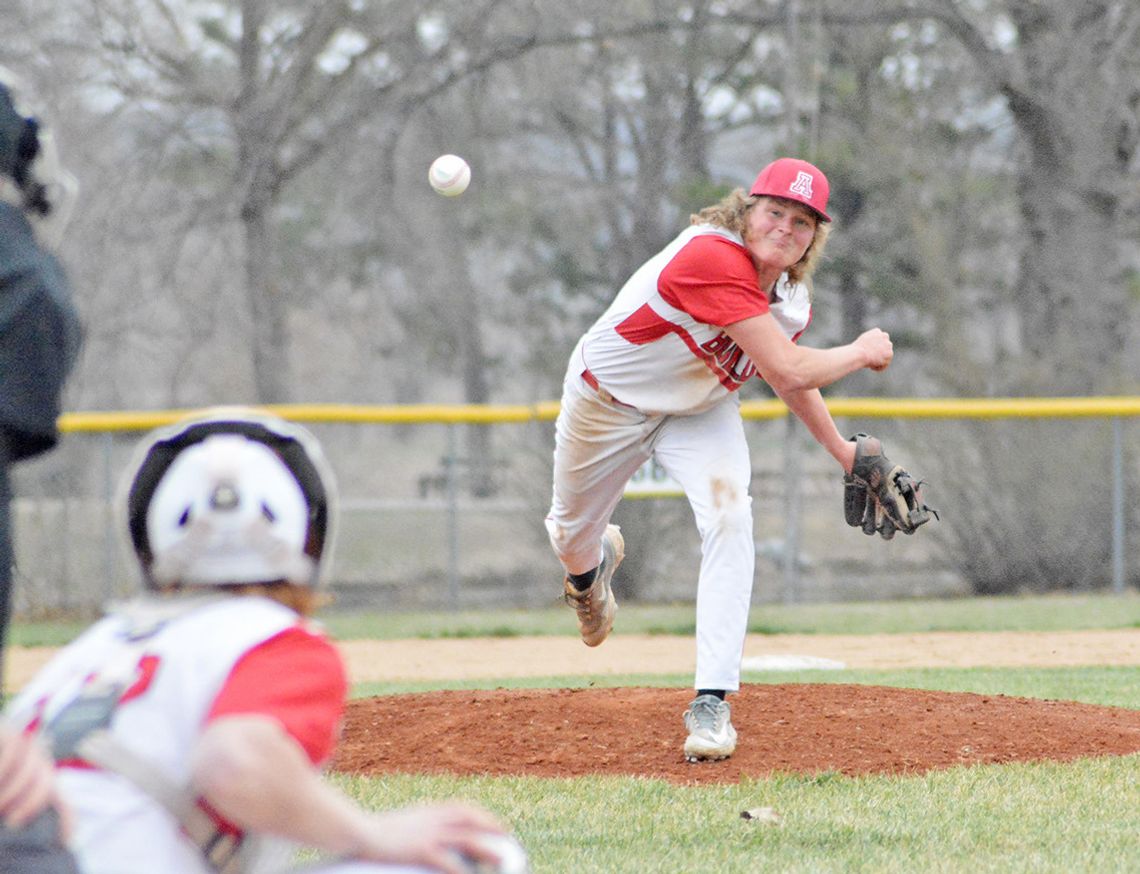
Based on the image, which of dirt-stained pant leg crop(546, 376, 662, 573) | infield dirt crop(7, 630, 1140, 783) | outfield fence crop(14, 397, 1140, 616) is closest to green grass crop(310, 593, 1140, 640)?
outfield fence crop(14, 397, 1140, 616)

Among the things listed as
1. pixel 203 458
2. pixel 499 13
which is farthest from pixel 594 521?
pixel 499 13

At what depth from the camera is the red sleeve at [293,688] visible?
198 centimetres

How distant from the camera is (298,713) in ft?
6.54

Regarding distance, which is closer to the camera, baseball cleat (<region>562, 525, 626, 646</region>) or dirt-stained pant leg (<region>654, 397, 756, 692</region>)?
dirt-stained pant leg (<region>654, 397, 756, 692</region>)

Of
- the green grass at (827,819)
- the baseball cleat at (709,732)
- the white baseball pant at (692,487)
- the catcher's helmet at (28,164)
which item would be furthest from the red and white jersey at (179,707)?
the white baseball pant at (692,487)

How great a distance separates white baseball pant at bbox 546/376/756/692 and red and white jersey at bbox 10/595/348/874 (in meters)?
3.33

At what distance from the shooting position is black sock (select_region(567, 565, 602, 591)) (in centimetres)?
654

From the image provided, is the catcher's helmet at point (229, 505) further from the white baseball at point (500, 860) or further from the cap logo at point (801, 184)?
the cap logo at point (801, 184)

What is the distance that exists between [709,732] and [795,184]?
5.90 ft

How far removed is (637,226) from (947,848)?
17.4m

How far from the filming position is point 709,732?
5160 millimetres

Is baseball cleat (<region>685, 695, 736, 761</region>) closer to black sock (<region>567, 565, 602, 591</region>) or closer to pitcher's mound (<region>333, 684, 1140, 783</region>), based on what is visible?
pitcher's mound (<region>333, 684, 1140, 783</region>)

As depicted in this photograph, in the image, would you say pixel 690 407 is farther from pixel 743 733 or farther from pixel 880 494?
pixel 743 733

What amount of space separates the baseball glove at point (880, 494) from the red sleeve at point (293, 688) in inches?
152
